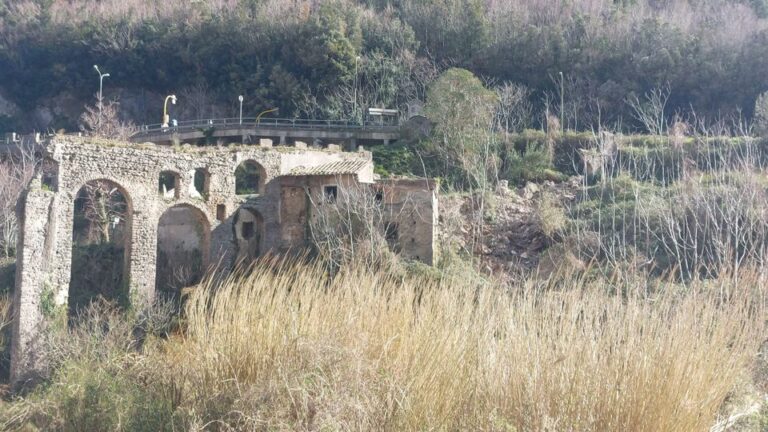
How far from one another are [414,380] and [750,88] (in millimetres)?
30528

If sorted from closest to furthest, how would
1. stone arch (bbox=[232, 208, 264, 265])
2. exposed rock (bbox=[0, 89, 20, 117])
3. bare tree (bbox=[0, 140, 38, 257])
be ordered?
1. stone arch (bbox=[232, 208, 264, 265])
2. bare tree (bbox=[0, 140, 38, 257])
3. exposed rock (bbox=[0, 89, 20, 117])

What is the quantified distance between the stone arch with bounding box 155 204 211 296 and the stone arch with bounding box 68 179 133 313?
106 centimetres

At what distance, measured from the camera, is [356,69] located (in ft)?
120

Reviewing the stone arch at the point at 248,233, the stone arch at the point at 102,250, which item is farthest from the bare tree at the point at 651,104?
the stone arch at the point at 102,250

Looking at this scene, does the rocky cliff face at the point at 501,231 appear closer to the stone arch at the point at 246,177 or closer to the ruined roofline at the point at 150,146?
the ruined roofline at the point at 150,146

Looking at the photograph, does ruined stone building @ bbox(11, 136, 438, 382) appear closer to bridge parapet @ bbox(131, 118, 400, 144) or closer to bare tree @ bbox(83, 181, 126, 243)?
bare tree @ bbox(83, 181, 126, 243)

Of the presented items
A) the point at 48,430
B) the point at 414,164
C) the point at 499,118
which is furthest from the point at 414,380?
the point at 499,118

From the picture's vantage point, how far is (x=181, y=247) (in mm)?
22797

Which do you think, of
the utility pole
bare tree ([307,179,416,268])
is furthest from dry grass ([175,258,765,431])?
the utility pole

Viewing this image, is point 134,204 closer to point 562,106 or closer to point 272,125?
point 272,125

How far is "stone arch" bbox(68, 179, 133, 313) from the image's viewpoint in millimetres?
20656

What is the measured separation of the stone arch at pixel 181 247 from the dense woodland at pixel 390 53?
545 inches

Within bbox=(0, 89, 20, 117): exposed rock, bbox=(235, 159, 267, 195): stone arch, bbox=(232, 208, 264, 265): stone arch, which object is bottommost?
bbox=(232, 208, 264, 265): stone arch

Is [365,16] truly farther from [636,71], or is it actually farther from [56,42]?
[56,42]
